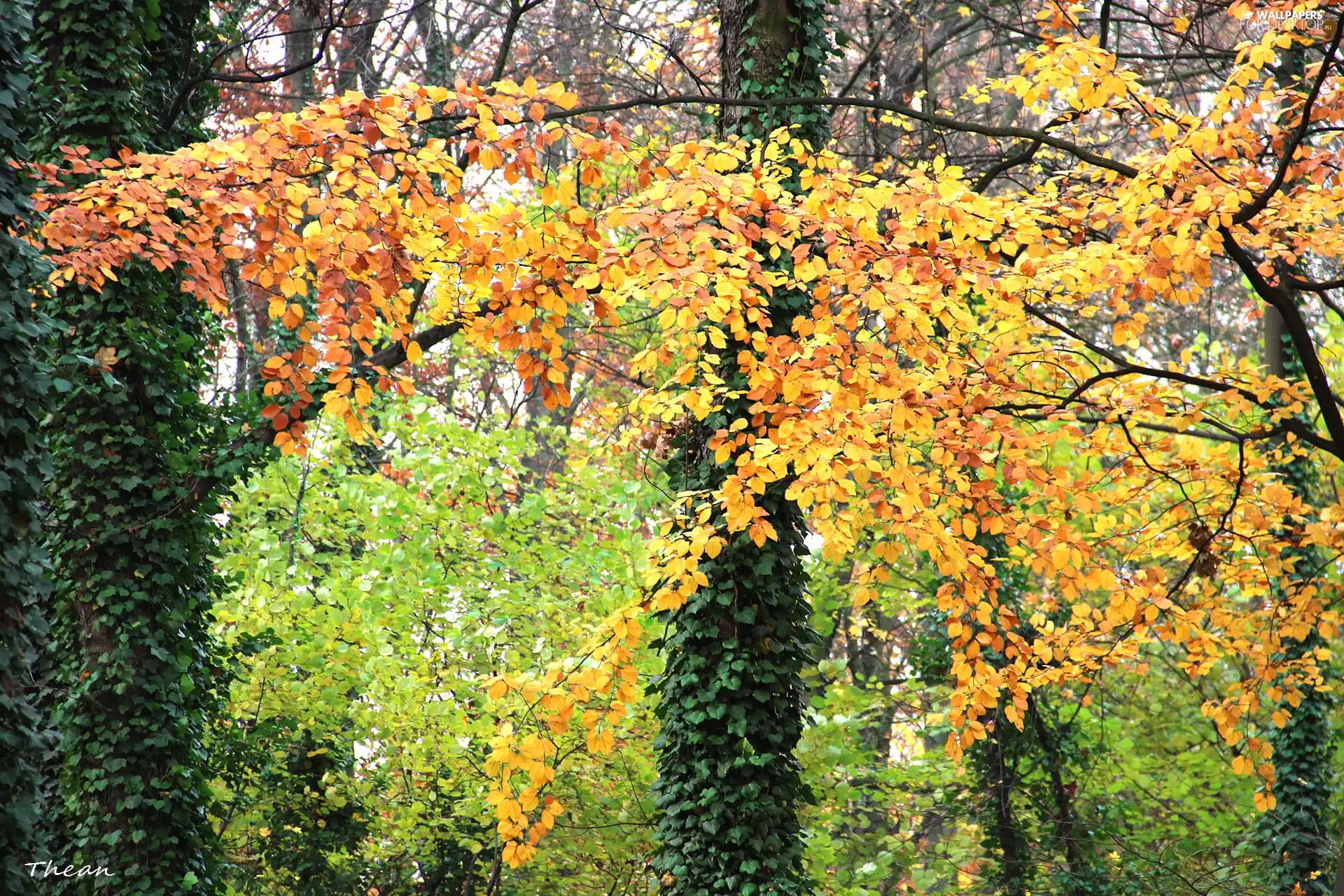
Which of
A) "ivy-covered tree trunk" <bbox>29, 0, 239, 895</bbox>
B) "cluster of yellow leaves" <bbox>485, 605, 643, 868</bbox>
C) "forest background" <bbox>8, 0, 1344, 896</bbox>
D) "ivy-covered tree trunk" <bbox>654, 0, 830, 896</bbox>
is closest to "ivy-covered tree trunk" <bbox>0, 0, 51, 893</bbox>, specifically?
"forest background" <bbox>8, 0, 1344, 896</bbox>

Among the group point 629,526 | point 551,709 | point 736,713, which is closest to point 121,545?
point 551,709

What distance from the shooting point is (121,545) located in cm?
594

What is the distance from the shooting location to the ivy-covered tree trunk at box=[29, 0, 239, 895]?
5.74 m

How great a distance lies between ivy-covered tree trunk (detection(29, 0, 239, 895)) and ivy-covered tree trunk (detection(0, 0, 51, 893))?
2.47m

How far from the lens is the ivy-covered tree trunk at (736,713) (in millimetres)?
5395

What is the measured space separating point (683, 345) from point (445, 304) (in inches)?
47.1

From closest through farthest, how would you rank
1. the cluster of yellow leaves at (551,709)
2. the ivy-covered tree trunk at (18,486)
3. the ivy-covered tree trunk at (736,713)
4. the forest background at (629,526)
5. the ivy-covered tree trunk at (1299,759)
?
the ivy-covered tree trunk at (18,486), the cluster of yellow leaves at (551,709), the forest background at (629,526), the ivy-covered tree trunk at (736,713), the ivy-covered tree trunk at (1299,759)

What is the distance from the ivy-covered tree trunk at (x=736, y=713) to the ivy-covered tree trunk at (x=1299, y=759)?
176 inches

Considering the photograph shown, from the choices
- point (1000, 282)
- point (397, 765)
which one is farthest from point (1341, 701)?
point (397, 765)

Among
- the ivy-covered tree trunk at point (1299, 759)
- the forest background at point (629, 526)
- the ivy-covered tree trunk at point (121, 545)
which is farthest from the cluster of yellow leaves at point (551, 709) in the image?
the ivy-covered tree trunk at point (1299, 759)

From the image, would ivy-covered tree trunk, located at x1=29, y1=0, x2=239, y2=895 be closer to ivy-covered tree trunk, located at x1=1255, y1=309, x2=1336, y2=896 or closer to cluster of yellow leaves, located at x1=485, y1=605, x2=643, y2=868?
cluster of yellow leaves, located at x1=485, y1=605, x2=643, y2=868

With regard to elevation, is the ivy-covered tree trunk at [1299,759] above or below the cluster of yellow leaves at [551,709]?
above

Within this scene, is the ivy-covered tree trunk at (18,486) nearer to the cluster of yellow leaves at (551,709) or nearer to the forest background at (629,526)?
the forest background at (629,526)

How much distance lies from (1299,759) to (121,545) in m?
8.47
